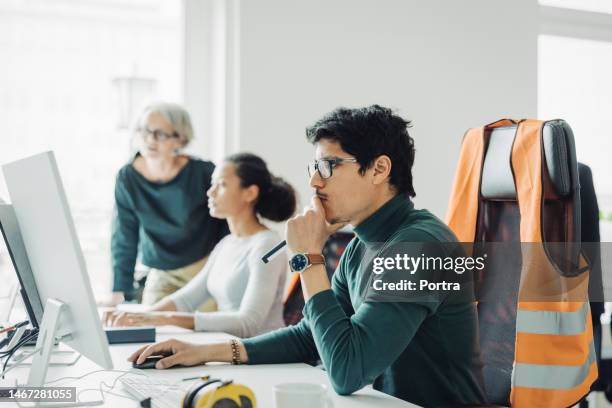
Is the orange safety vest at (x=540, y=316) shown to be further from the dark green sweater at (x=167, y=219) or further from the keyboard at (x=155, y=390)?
the dark green sweater at (x=167, y=219)

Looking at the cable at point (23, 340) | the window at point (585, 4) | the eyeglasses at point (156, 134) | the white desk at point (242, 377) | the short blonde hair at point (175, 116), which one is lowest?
the white desk at point (242, 377)

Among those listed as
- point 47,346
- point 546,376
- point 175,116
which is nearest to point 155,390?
point 47,346

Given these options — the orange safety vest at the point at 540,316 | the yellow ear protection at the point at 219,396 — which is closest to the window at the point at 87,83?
the orange safety vest at the point at 540,316

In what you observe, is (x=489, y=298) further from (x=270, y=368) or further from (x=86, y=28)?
(x=86, y=28)

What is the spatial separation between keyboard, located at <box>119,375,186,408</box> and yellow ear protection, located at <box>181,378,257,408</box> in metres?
0.12

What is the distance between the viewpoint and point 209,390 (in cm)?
107

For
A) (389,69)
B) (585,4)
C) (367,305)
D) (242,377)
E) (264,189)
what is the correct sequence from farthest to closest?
(585,4) < (389,69) < (264,189) < (242,377) < (367,305)

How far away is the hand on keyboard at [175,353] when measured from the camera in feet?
5.14

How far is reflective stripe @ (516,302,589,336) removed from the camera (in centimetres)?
171

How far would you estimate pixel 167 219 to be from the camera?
3.21 m

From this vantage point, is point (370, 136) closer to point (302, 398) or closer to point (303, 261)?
point (303, 261)

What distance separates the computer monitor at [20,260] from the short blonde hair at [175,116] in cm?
176

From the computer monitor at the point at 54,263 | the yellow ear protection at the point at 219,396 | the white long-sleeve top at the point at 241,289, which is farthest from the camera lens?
the white long-sleeve top at the point at 241,289

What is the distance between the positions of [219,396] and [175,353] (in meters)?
0.55
